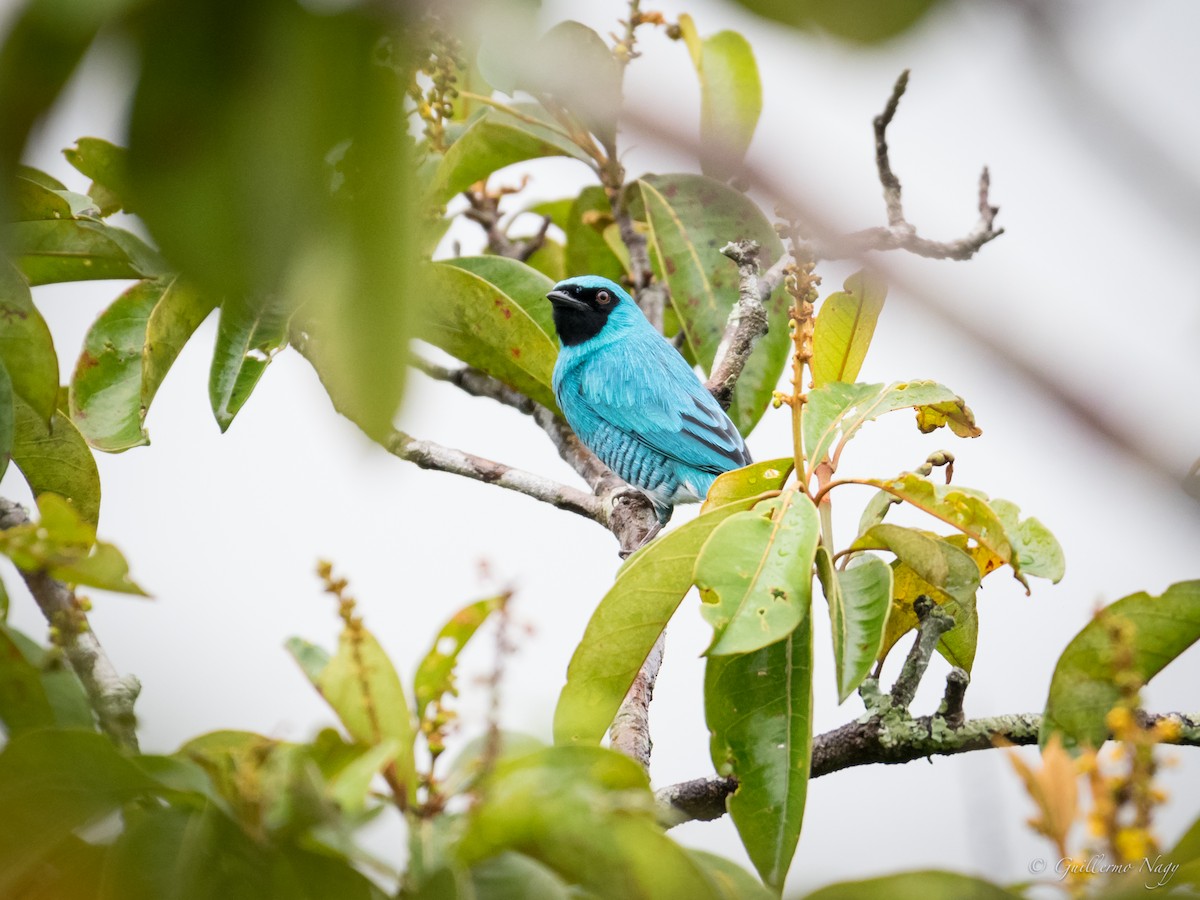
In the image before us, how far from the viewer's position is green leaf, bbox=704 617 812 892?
75.0 inches

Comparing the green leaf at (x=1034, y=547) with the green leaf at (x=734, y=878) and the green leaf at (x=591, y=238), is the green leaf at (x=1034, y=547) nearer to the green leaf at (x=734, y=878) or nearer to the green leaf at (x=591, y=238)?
the green leaf at (x=734, y=878)

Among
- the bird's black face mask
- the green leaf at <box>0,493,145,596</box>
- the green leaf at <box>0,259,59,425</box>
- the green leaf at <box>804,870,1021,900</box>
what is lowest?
the green leaf at <box>0,493,145,596</box>

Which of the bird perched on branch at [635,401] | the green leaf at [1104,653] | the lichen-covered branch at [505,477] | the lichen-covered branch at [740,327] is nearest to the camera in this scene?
the green leaf at [1104,653]

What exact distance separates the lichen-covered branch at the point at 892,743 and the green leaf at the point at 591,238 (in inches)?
83.4

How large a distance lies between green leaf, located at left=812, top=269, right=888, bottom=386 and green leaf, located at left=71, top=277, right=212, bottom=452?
149 centimetres

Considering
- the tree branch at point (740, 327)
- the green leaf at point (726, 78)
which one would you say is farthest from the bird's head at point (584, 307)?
the tree branch at point (740, 327)

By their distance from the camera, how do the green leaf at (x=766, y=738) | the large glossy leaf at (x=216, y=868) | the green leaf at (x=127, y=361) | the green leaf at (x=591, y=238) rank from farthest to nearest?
1. the green leaf at (x=591, y=238)
2. the green leaf at (x=127, y=361)
3. the green leaf at (x=766, y=738)
4. the large glossy leaf at (x=216, y=868)

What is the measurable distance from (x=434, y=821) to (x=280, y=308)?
3.37 ft

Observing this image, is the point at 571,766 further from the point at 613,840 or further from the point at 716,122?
the point at 716,122

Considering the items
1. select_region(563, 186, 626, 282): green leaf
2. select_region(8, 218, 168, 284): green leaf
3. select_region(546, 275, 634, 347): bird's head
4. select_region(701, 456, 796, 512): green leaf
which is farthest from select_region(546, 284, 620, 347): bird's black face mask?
select_region(701, 456, 796, 512): green leaf

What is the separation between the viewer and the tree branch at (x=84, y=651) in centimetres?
173

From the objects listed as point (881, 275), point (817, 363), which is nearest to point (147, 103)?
point (881, 275)

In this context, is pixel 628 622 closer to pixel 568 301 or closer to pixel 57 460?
pixel 57 460

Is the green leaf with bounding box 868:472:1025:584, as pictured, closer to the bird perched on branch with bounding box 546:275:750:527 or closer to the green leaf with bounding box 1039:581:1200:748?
the green leaf with bounding box 1039:581:1200:748
